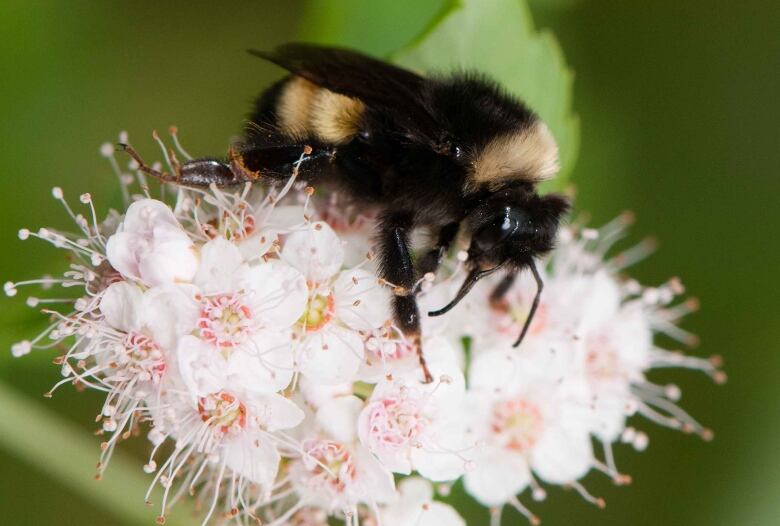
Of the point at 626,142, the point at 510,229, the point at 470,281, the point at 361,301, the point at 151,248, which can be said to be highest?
the point at 626,142

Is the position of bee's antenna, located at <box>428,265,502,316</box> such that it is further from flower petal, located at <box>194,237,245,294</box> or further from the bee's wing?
flower petal, located at <box>194,237,245,294</box>

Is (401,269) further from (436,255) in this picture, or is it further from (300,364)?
(300,364)

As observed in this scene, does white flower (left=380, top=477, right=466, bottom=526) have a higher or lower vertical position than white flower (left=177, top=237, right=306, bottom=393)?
lower

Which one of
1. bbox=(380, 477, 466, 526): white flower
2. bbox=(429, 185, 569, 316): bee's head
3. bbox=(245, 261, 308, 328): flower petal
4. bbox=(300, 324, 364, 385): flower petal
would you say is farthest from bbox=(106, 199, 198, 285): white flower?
bbox=(380, 477, 466, 526): white flower

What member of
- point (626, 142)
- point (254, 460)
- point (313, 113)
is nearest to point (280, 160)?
point (313, 113)

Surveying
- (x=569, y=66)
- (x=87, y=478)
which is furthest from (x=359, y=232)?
(x=569, y=66)

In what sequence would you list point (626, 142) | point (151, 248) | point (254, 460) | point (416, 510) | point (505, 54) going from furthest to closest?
point (626, 142), point (505, 54), point (416, 510), point (254, 460), point (151, 248)
